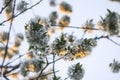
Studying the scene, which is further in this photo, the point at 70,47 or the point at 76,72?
the point at 76,72

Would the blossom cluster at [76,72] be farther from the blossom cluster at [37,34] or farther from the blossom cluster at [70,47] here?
the blossom cluster at [37,34]

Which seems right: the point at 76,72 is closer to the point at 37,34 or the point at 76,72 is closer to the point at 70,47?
the point at 70,47

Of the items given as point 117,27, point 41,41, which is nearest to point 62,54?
point 41,41

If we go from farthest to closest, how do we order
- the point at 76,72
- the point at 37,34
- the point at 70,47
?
the point at 76,72 < the point at 70,47 < the point at 37,34

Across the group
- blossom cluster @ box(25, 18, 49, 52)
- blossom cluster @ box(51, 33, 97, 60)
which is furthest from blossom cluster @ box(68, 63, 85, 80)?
blossom cluster @ box(25, 18, 49, 52)

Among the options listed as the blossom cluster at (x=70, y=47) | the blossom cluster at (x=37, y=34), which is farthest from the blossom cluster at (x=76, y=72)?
the blossom cluster at (x=37, y=34)

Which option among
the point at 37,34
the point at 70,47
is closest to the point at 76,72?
the point at 70,47

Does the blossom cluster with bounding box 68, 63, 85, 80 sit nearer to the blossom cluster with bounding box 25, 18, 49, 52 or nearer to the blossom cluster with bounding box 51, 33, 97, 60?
the blossom cluster with bounding box 51, 33, 97, 60

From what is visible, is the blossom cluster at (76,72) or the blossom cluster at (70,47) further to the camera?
the blossom cluster at (76,72)

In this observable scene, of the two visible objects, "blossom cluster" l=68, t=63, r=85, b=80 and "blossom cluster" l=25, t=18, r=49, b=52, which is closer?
"blossom cluster" l=25, t=18, r=49, b=52

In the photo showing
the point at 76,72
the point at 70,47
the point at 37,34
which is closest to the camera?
the point at 37,34

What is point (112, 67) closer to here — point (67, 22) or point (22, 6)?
point (67, 22)
